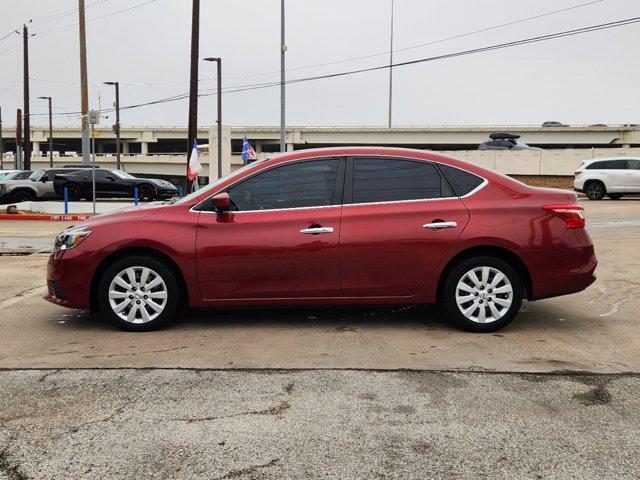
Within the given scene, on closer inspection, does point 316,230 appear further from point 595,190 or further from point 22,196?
point 22,196

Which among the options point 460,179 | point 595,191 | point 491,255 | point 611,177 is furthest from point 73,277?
point 595,191

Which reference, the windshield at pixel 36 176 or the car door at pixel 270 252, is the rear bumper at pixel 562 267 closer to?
the car door at pixel 270 252

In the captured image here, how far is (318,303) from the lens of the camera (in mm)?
5863

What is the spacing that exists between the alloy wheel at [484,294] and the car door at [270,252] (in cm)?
111

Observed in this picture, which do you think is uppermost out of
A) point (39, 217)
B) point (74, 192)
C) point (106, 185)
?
point (106, 185)

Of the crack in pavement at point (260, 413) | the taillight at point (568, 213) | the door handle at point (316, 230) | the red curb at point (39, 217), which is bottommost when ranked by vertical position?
the red curb at point (39, 217)

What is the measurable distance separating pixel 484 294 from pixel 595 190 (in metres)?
21.6

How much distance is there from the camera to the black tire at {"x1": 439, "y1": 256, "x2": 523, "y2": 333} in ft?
19.0

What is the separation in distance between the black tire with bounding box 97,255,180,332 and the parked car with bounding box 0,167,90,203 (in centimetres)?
2215

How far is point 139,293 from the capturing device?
5.82 meters

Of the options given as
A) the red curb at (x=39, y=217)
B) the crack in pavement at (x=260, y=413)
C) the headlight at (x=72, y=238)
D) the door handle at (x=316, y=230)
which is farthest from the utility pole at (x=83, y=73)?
the crack in pavement at (x=260, y=413)

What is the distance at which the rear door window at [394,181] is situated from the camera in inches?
233

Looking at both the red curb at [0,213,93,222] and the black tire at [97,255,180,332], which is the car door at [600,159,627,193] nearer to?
the red curb at [0,213,93,222]

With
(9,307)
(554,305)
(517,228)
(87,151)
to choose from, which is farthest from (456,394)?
(87,151)
